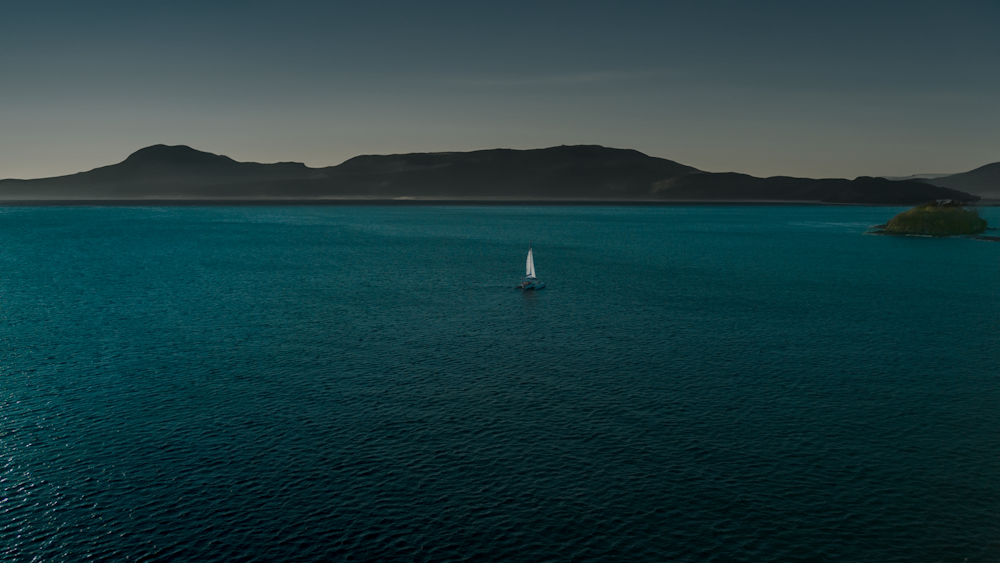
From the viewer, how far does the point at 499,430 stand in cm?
4903

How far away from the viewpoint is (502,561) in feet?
109

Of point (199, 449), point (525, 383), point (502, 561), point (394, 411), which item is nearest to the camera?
point (502, 561)

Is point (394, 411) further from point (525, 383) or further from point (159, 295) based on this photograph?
point (159, 295)

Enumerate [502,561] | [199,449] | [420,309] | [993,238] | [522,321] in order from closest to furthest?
[502,561] → [199,449] → [522,321] → [420,309] → [993,238]

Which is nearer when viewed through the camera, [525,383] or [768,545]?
[768,545]

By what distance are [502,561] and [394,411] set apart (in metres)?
21.4

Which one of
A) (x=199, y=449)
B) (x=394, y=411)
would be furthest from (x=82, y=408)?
(x=394, y=411)

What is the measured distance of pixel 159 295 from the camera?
109 metres

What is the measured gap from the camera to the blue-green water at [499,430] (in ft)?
117

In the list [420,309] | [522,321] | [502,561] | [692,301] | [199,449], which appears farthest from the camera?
[692,301]

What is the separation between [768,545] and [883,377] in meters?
35.4

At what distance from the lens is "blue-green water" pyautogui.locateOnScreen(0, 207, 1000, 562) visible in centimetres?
3575

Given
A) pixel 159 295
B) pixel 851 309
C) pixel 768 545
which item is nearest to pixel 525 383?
pixel 768 545

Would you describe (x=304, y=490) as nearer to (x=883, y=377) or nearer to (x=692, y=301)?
(x=883, y=377)
